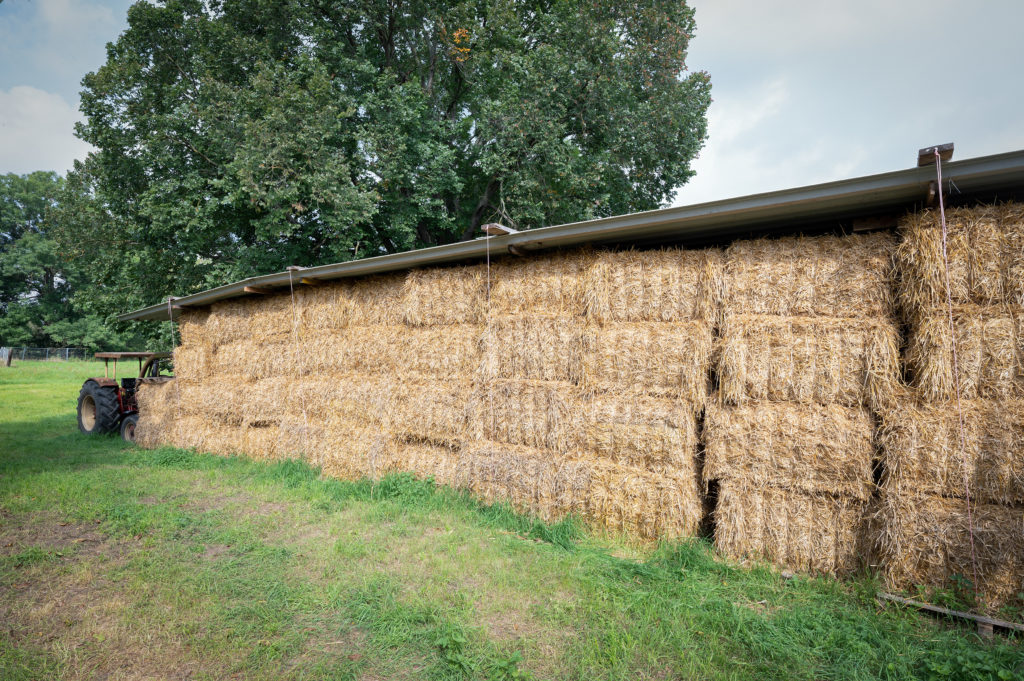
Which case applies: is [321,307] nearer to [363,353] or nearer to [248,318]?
[363,353]

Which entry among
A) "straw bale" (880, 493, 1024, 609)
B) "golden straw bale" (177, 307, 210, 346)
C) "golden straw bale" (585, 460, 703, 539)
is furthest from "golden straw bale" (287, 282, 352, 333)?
"straw bale" (880, 493, 1024, 609)

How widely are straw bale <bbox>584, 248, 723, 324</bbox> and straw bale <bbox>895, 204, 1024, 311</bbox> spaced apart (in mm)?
1571

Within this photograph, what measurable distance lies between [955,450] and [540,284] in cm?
423

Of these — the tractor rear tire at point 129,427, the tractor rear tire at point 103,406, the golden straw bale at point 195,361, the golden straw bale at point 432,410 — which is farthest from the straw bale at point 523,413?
the tractor rear tire at point 103,406

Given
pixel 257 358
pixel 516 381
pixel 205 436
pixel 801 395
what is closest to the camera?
pixel 801 395

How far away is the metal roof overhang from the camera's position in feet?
12.7

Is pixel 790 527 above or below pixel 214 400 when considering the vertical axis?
below

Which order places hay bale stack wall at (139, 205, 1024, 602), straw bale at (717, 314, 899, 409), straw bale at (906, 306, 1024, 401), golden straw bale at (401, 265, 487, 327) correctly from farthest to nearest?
golden straw bale at (401, 265, 487, 327)
straw bale at (717, 314, 899, 409)
hay bale stack wall at (139, 205, 1024, 602)
straw bale at (906, 306, 1024, 401)

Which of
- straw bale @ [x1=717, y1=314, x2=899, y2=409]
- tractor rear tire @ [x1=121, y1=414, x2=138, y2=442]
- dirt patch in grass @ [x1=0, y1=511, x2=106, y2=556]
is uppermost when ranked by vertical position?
straw bale @ [x1=717, y1=314, x2=899, y2=409]

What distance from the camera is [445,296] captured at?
727cm

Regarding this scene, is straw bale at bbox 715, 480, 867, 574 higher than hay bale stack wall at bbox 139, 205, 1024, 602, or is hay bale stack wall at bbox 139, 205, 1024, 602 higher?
hay bale stack wall at bbox 139, 205, 1024, 602

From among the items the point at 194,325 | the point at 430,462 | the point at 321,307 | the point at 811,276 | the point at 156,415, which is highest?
the point at 321,307

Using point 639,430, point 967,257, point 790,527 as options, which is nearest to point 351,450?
point 639,430

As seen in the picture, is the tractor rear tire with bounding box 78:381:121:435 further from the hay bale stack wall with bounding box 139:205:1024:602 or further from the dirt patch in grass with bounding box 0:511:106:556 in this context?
the hay bale stack wall with bounding box 139:205:1024:602
